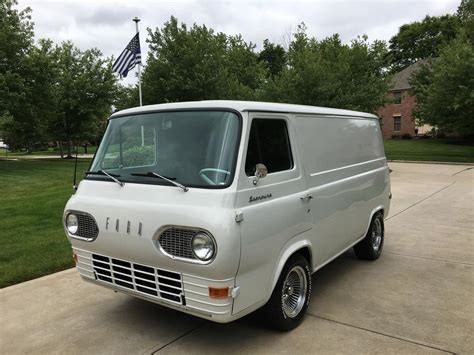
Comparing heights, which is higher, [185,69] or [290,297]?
[185,69]

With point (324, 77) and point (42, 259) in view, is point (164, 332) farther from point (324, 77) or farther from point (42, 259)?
point (324, 77)

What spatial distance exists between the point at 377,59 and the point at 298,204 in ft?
54.8

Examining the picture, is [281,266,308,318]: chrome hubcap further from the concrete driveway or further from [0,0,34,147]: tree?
[0,0,34,147]: tree

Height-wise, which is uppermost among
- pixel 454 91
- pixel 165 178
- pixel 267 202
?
pixel 454 91

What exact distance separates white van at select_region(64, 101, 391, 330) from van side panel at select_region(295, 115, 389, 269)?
3 cm

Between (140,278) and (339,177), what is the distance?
7.98 feet

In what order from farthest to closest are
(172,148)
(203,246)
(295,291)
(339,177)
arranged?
(339,177)
(295,291)
(172,148)
(203,246)

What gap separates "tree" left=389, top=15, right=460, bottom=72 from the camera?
178 ft

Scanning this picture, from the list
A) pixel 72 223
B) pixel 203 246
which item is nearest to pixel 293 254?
pixel 203 246

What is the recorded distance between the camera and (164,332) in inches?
146

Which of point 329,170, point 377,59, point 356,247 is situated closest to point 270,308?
point 329,170

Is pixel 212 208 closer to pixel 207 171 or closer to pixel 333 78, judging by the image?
pixel 207 171

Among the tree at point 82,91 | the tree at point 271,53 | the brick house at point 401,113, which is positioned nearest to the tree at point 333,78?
the tree at point 82,91

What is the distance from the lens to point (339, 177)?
15.0 feet
